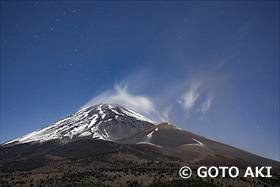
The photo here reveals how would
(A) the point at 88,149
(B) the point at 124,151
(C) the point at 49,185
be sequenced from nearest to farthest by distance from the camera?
(C) the point at 49,185, (B) the point at 124,151, (A) the point at 88,149

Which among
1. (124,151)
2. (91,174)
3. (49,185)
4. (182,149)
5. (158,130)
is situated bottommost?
(49,185)

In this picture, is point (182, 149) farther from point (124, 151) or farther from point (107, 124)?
point (107, 124)

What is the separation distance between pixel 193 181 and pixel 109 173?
22134 mm

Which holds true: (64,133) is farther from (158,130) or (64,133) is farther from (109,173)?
(109,173)

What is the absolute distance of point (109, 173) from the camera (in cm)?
5594

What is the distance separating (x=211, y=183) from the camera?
4112 cm

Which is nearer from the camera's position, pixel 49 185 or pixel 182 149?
pixel 49 185

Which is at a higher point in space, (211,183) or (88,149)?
(88,149)

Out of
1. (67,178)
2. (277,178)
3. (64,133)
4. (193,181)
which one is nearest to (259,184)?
(277,178)

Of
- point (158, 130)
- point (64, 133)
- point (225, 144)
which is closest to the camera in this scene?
point (225, 144)
